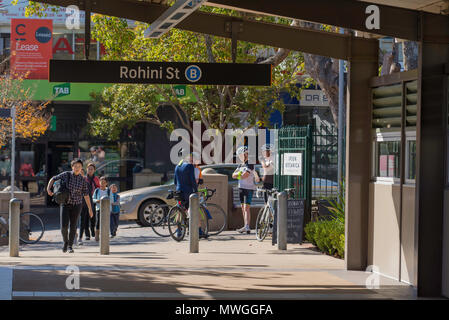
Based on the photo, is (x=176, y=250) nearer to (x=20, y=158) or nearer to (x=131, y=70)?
(x=131, y=70)

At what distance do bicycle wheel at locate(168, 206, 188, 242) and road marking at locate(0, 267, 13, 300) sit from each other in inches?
224

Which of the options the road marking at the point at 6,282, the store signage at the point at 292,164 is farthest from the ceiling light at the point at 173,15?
the store signage at the point at 292,164

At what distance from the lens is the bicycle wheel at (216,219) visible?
1712 cm

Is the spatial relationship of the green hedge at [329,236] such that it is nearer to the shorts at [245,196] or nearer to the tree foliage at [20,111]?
the shorts at [245,196]

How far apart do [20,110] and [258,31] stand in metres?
19.2

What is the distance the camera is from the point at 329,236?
1308cm

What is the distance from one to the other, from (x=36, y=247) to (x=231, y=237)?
413 cm

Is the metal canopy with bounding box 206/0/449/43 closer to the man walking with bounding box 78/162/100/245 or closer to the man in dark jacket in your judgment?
the man in dark jacket

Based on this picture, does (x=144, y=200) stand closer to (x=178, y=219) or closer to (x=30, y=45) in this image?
(x=178, y=219)

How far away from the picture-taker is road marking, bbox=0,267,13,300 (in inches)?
318

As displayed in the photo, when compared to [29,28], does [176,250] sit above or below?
below

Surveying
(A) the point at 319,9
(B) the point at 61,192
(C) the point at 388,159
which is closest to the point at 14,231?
(B) the point at 61,192

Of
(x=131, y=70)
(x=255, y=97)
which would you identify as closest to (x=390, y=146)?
(x=131, y=70)
